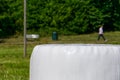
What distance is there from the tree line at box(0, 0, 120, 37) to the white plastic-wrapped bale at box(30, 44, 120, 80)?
133ft

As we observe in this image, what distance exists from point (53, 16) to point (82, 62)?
140ft

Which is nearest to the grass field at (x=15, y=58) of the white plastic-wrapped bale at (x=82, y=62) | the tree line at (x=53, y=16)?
the tree line at (x=53, y=16)

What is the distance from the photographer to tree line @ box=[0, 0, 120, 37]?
154 ft

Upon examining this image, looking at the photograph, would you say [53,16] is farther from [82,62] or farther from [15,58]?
[82,62]

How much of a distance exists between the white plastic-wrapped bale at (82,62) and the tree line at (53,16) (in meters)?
40.6

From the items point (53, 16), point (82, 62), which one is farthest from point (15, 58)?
point (53, 16)

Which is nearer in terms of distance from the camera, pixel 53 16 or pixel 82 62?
pixel 82 62

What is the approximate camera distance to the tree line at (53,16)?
154 feet

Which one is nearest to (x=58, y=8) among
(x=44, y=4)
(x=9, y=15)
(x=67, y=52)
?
(x=44, y=4)

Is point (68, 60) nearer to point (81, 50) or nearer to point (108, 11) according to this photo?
point (81, 50)

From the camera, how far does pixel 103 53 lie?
5.55 meters

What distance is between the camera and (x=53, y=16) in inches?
1898

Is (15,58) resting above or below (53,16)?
below

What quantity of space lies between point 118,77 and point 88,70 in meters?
0.36
